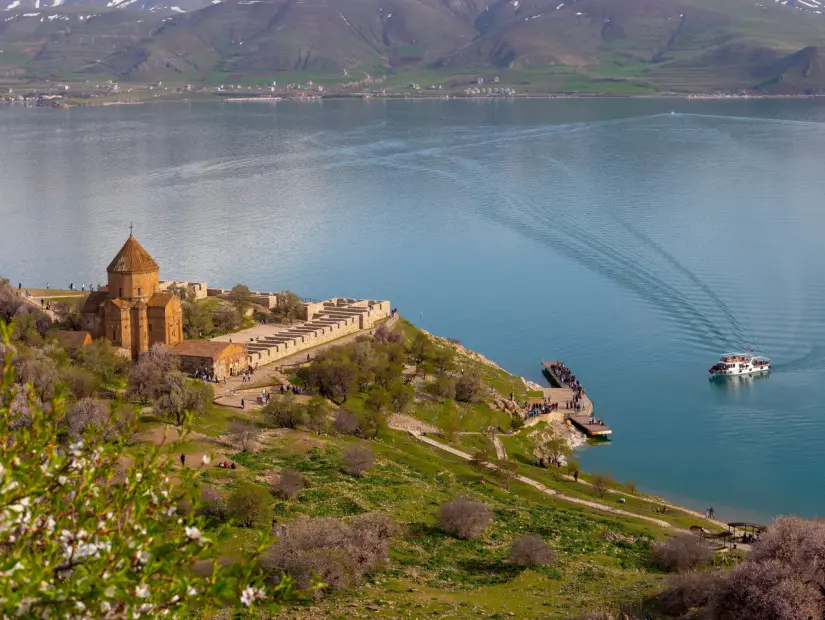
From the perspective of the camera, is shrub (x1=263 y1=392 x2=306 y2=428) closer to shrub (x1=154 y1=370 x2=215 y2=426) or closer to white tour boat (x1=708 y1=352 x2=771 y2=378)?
shrub (x1=154 y1=370 x2=215 y2=426)

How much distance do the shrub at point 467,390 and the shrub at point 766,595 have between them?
17297 mm

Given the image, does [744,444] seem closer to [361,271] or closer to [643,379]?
[643,379]

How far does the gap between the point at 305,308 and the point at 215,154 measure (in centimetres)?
5328

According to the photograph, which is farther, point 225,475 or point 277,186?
point 277,186

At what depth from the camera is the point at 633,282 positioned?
144ft

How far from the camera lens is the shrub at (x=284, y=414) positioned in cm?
2480

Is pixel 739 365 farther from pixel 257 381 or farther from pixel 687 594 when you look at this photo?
pixel 687 594

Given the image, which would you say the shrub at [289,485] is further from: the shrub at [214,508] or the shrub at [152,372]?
the shrub at [152,372]

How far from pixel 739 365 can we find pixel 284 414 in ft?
48.7

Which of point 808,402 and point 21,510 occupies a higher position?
point 21,510

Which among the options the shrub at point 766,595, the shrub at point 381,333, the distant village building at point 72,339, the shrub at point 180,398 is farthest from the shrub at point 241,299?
the shrub at point 766,595

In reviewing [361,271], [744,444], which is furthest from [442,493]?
[361,271]

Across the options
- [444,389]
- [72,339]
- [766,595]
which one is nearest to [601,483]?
[444,389]

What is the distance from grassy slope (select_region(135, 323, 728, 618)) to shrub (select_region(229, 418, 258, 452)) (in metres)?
0.26
